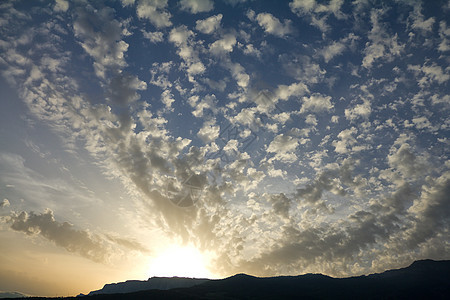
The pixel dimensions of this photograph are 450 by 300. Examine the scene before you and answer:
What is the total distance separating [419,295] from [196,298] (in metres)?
193

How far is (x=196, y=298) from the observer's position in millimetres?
139000

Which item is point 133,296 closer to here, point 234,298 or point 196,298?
point 196,298

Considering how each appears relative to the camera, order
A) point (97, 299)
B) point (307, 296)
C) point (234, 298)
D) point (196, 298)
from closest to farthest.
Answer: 1. point (97, 299)
2. point (196, 298)
3. point (234, 298)
4. point (307, 296)

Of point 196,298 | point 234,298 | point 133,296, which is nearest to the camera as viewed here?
point 133,296

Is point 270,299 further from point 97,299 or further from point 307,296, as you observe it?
point 97,299

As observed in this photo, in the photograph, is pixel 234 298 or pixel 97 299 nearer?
pixel 97 299

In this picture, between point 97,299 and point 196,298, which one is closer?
point 97,299

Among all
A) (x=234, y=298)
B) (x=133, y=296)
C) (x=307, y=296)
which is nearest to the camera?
(x=133, y=296)

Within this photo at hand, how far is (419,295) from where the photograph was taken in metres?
196

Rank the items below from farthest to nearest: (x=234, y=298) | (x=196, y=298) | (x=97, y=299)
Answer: (x=234, y=298) < (x=196, y=298) < (x=97, y=299)

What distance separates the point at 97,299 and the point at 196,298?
5574 centimetres

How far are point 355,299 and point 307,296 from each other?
39.0 meters

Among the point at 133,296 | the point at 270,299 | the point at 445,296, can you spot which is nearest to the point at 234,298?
the point at 270,299

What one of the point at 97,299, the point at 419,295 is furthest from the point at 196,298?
the point at 419,295
